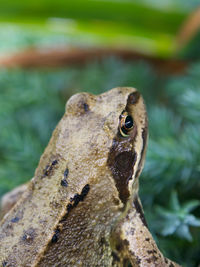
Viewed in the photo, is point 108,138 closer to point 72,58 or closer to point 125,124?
point 125,124

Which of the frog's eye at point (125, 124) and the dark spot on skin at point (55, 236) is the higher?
the frog's eye at point (125, 124)

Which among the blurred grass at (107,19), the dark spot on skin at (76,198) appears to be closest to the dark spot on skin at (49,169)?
the dark spot on skin at (76,198)

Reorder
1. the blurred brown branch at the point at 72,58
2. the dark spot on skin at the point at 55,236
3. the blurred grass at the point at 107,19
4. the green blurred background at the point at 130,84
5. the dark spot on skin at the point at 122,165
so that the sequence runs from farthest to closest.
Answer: the blurred grass at the point at 107,19 < the blurred brown branch at the point at 72,58 < the green blurred background at the point at 130,84 < the dark spot on skin at the point at 122,165 < the dark spot on skin at the point at 55,236

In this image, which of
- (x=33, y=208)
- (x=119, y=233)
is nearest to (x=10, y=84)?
(x=33, y=208)

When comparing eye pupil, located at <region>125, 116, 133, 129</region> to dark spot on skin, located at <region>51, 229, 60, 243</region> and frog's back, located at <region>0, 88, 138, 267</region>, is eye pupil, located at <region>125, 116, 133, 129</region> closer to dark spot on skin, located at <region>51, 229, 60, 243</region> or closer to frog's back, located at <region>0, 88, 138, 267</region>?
frog's back, located at <region>0, 88, 138, 267</region>

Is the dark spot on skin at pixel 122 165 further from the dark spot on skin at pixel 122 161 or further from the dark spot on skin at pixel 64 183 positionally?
the dark spot on skin at pixel 64 183

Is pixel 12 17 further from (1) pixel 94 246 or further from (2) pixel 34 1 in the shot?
(1) pixel 94 246
